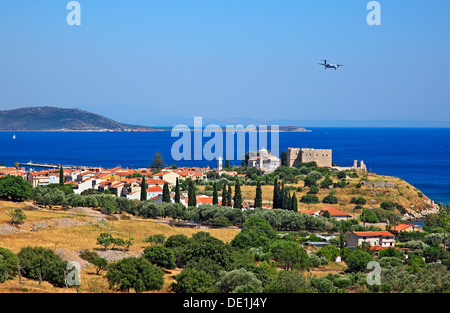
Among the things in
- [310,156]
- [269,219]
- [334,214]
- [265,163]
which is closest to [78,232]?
[269,219]

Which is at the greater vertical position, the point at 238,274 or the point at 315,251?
the point at 238,274

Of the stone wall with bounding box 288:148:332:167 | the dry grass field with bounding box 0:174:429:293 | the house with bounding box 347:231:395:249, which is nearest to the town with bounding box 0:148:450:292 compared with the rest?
the house with bounding box 347:231:395:249

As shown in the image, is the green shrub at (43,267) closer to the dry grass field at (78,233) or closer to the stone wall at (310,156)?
the dry grass field at (78,233)

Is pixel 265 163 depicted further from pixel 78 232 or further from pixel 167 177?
pixel 78 232

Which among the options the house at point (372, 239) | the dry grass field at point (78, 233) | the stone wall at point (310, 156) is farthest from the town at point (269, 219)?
the stone wall at point (310, 156)

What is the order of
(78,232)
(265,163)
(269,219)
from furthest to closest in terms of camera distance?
(265,163) → (269,219) → (78,232)

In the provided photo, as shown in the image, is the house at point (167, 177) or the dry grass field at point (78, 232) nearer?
the dry grass field at point (78, 232)

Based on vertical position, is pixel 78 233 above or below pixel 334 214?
above

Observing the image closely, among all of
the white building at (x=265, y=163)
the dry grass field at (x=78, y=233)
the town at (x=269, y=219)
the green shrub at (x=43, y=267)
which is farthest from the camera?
→ the white building at (x=265, y=163)

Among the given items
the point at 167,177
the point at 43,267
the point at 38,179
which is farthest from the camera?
the point at 167,177

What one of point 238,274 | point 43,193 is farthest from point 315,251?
point 43,193

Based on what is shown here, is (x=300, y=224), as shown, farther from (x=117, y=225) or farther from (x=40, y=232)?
(x=40, y=232)
